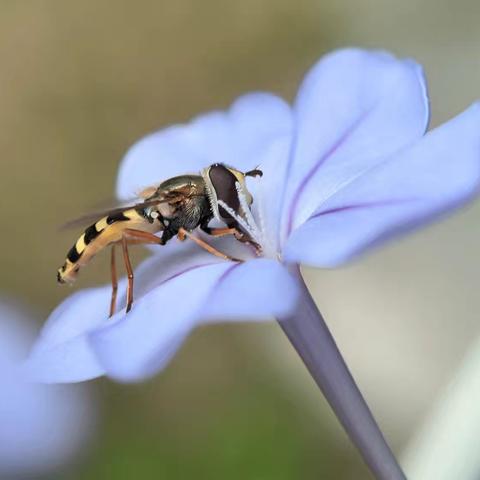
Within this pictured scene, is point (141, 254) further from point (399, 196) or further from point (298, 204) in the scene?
point (399, 196)

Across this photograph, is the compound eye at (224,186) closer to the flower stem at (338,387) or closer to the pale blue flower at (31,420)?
the flower stem at (338,387)

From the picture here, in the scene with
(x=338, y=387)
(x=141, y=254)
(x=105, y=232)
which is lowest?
(x=141, y=254)

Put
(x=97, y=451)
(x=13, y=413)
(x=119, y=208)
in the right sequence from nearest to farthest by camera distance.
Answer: (x=119, y=208)
(x=13, y=413)
(x=97, y=451)

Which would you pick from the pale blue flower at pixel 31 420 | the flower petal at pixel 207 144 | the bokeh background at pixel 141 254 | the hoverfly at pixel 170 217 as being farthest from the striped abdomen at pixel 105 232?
the bokeh background at pixel 141 254

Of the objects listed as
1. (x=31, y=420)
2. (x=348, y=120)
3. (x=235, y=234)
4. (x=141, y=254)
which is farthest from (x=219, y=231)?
(x=141, y=254)

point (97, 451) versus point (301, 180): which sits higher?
point (301, 180)

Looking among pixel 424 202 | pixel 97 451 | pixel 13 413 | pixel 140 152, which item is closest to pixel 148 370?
pixel 424 202

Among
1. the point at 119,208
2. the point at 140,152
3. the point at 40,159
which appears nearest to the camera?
the point at 119,208

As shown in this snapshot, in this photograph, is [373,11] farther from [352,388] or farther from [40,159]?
[352,388]
